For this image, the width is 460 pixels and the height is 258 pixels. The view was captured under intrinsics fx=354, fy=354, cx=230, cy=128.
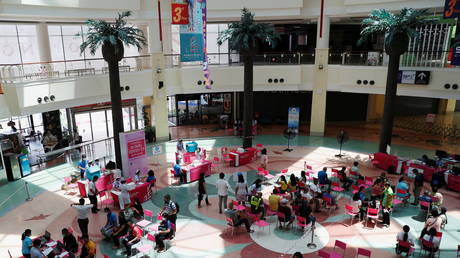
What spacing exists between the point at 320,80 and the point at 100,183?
16475 millimetres

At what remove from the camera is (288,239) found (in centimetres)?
1248

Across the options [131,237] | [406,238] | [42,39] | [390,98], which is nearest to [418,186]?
[406,238]

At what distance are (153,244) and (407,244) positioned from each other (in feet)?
26.8

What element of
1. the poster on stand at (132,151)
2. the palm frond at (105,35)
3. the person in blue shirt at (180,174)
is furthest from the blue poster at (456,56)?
the poster on stand at (132,151)

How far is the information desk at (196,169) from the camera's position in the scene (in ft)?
57.7

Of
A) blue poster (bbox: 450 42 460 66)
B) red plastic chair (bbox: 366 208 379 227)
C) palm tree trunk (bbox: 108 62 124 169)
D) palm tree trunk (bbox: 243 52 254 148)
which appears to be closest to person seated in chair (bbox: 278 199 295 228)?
red plastic chair (bbox: 366 208 379 227)

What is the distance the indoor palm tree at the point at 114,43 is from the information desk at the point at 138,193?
3623mm

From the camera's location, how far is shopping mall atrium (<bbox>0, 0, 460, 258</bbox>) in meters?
12.5

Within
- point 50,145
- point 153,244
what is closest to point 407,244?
point 153,244

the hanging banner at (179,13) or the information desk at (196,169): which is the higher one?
the hanging banner at (179,13)

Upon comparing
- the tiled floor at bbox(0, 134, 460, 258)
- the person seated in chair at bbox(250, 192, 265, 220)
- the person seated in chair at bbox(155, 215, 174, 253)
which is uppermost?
the person seated in chair at bbox(250, 192, 265, 220)

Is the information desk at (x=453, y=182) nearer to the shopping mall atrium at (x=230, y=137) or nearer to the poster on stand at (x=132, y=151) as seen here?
the shopping mall atrium at (x=230, y=137)

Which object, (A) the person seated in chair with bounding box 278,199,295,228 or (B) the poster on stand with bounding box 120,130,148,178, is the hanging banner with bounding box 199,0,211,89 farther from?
(A) the person seated in chair with bounding box 278,199,295,228

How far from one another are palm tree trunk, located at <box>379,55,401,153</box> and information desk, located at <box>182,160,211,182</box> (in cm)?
1005
